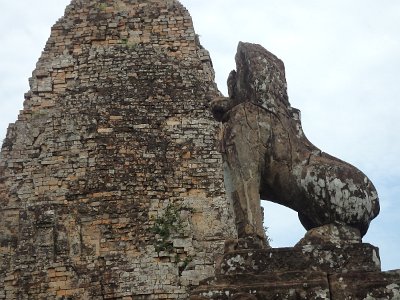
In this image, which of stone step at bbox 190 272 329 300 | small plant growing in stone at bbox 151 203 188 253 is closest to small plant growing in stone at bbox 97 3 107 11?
small plant growing in stone at bbox 151 203 188 253

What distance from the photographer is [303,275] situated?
701 cm

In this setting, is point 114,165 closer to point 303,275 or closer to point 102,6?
point 102,6

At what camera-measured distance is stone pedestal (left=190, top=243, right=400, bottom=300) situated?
22.6 feet

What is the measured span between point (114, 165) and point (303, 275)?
10.4 metres

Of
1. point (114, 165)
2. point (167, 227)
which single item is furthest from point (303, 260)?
point (114, 165)

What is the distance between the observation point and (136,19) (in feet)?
60.7

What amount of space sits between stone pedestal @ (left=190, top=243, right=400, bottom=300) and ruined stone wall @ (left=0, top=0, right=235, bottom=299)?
29.6ft

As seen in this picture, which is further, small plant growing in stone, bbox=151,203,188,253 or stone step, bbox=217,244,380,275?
small plant growing in stone, bbox=151,203,188,253

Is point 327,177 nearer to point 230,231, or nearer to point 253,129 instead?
point 253,129

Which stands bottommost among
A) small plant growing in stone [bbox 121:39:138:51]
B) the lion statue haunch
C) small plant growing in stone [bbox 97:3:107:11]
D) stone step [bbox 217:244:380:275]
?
stone step [bbox 217:244:380:275]

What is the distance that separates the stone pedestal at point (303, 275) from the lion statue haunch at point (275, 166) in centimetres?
35

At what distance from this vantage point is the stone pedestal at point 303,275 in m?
6.89

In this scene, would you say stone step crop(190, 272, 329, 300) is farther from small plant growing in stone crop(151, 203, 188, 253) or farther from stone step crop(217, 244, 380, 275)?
small plant growing in stone crop(151, 203, 188, 253)

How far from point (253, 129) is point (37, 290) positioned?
9.49 m
